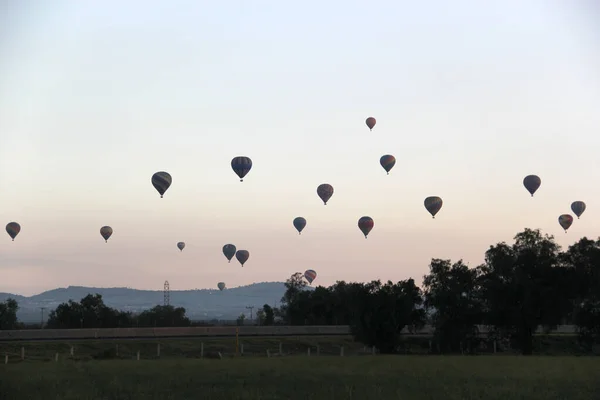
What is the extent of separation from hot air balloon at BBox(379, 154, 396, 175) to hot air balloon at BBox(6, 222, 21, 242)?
174 feet

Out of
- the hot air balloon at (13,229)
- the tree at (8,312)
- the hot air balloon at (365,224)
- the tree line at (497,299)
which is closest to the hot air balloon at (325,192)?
the hot air balloon at (365,224)

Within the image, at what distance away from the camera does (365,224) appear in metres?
112

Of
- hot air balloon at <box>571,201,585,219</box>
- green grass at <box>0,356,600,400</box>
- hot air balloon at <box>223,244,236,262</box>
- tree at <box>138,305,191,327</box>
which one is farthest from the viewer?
tree at <box>138,305,191,327</box>

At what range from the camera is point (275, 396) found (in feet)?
119

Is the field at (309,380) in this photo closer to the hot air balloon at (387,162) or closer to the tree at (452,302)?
the tree at (452,302)

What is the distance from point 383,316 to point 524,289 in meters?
15.1

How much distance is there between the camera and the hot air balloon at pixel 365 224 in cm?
11169

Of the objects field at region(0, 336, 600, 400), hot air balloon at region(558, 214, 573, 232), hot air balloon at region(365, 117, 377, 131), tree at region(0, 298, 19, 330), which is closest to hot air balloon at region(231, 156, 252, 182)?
hot air balloon at region(365, 117, 377, 131)

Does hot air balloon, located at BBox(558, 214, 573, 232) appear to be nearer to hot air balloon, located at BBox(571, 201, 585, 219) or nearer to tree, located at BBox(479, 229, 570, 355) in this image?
hot air balloon, located at BBox(571, 201, 585, 219)

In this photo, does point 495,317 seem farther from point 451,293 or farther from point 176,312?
point 176,312

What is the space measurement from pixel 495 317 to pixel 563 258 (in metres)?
10.1

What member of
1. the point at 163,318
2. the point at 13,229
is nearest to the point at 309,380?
the point at 13,229

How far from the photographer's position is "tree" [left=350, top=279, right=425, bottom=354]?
284ft

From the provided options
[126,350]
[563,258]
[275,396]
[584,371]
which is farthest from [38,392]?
[563,258]
